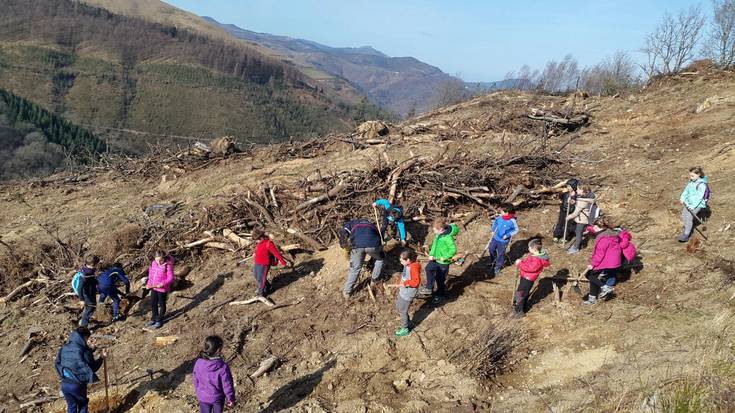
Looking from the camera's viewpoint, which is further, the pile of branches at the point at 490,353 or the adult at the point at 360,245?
the adult at the point at 360,245

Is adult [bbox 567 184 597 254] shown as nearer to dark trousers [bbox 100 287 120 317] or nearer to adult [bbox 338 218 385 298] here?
adult [bbox 338 218 385 298]

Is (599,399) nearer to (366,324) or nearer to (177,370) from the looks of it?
(366,324)

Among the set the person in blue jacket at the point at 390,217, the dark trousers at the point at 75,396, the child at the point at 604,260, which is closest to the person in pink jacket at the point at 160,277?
the dark trousers at the point at 75,396

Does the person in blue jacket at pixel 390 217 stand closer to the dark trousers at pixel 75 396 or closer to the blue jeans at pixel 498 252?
the blue jeans at pixel 498 252

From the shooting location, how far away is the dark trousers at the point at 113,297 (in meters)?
7.08

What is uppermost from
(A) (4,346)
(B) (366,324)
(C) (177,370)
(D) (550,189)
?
(D) (550,189)

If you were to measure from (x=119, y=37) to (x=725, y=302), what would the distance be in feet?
574

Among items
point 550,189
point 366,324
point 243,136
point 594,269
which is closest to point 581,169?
point 550,189

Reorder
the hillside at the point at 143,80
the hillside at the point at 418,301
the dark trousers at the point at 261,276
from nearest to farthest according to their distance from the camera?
the hillside at the point at 418,301
the dark trousers at the point at 261,276
the hillside at the point at 143,80

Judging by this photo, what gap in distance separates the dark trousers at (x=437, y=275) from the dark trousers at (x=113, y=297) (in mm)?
5298

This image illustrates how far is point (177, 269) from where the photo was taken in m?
8.48

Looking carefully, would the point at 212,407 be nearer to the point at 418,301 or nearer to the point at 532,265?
the point at 418,301

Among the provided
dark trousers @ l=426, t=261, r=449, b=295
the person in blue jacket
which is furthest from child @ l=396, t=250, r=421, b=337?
the person in blue jacket

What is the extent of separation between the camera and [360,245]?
6.57 m
